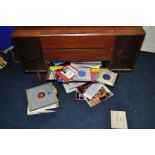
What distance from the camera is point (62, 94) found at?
6.53 ft

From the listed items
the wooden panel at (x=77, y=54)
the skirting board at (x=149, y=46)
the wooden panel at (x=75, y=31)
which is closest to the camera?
the wooden panel at (x=75, y=31)

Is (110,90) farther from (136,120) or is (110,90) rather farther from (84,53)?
(84,53)

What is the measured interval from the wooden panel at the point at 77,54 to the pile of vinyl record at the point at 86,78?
0.14 m

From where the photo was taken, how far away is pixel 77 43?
60.6 inches

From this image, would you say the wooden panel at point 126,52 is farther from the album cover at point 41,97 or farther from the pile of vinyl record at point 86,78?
the album cover at point 41,97

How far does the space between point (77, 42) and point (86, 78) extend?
39 centimetres

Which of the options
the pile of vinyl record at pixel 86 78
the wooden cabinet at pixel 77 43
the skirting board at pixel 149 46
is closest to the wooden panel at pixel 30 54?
the wooden cabinet at pixel 77 43

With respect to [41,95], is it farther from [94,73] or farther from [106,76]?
[106,76]

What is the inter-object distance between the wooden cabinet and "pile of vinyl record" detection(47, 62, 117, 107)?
Answer: 14 cm

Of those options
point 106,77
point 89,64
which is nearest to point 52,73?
point 89,64

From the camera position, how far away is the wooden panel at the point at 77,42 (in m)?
1.50

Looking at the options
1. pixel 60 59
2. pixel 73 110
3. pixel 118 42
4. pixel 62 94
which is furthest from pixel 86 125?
pixel 118 42

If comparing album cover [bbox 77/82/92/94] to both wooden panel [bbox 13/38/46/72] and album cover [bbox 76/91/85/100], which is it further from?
wooden panel [bbox 13/38/46/72]
